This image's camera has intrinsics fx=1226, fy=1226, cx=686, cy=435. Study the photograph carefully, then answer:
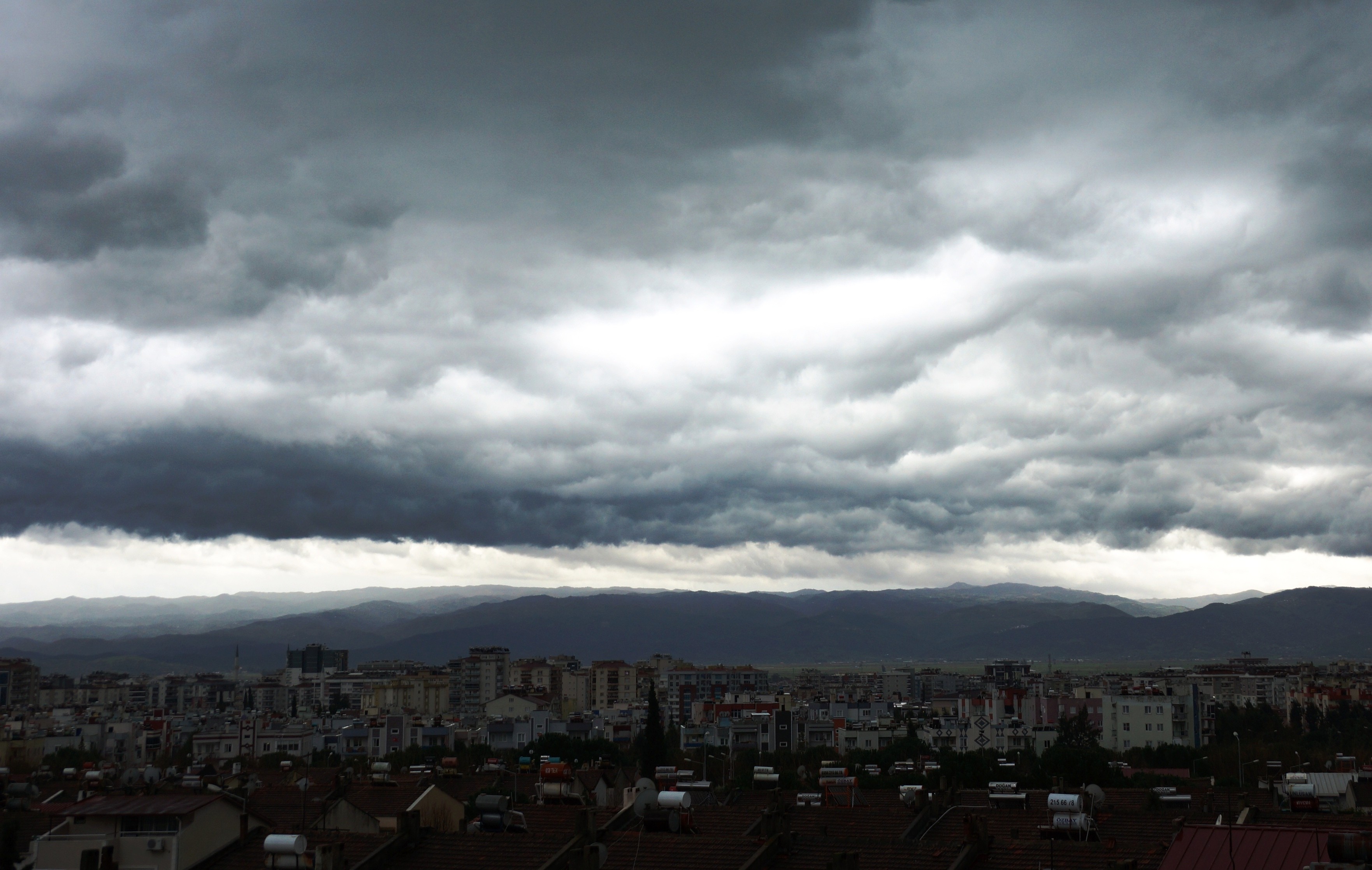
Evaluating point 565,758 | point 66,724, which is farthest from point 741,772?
point 66,724

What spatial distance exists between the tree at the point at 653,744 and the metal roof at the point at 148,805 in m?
53.6

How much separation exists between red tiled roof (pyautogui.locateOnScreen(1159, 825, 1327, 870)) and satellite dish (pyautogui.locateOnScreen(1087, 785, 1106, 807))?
1156 centimetres

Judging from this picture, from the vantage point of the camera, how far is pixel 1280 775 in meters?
65.6

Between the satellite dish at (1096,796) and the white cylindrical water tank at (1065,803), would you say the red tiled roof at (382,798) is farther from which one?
the white cylindrical water tank at (1065,803)

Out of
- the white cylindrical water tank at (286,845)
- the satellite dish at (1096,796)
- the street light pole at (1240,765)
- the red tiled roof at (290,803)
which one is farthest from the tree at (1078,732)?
the white cylindrical water tank at (286,845)

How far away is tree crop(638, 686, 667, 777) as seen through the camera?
281ft

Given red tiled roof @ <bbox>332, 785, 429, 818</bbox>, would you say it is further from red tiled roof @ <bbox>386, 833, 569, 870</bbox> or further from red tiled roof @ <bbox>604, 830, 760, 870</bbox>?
red tiled roof @ <bbox>604, 830, 760, 870</bbox>

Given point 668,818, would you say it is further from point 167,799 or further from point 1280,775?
point 1280,775

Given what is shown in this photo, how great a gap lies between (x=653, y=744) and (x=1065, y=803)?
6798 centimetres

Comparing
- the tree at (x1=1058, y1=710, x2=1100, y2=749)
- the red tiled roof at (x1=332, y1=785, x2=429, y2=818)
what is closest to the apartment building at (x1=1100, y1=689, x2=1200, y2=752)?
the tree at (x1=1058, y1=710, x2=1100, y2=749)

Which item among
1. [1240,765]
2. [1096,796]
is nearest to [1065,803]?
[1096,796]

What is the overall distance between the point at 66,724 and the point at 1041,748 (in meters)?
108

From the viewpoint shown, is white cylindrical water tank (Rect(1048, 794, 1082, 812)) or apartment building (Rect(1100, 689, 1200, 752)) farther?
apartment building (Rect(1100, 689, 1200, 752))

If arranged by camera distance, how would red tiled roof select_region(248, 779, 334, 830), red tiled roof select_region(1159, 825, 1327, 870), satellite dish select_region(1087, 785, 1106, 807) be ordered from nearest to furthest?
red tiled roof select_region(1159, 825, 1327, 870)
satellite dish select_region(1087, 785, 1106, 807)
red tiled roof select_region(248, 779, 334, 830)
